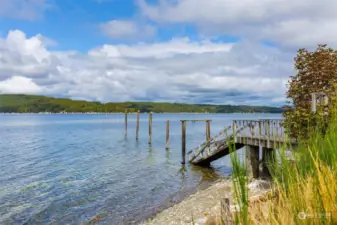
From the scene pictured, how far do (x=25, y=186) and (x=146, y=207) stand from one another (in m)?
8.92

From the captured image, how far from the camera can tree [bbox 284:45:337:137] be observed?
12.7m

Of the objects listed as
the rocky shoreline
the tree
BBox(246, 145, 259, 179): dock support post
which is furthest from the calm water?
the tree

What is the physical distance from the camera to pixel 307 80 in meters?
13.4

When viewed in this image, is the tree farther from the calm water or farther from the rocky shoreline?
the calm water

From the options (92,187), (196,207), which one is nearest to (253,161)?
(196,207)

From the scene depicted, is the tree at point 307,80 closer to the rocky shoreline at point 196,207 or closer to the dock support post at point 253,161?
the rocky shoreline at point 196,207

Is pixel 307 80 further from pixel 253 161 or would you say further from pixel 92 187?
pixel 92 187

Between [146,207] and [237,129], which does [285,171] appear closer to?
[146,207]

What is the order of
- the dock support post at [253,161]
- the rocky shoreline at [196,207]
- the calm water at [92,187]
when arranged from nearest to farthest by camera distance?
the rocky shoreline at [196,207], the calm water at [92,187], the dock support post at [253,161]

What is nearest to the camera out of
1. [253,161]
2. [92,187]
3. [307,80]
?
[307,80]

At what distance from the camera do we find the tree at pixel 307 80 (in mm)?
12727

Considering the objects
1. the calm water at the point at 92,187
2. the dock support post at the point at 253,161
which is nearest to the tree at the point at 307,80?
the dock support post at the point at 253,161

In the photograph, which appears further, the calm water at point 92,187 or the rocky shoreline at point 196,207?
the calm water at point 92,187

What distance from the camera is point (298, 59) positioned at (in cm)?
1343
